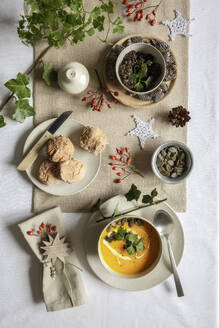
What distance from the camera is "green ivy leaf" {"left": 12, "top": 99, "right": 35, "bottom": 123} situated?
1055 mm

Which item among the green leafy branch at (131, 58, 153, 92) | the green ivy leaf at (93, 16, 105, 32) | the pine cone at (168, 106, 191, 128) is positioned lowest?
the pine cone at (168, 106, 191, 128)

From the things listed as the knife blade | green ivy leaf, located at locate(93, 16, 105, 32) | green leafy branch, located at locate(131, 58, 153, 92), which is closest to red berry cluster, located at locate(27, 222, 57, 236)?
the knife blade

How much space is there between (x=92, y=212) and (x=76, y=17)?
67cm

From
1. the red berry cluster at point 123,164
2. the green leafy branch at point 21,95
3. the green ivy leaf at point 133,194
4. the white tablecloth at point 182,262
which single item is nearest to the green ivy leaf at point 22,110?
the green leafy branch at point 21,95

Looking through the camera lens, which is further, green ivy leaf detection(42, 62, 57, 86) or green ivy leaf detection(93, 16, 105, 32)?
green ivy leaf detection(42, 62, 57, 86)

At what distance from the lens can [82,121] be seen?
1110 millimetres

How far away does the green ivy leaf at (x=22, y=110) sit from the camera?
3.46ft

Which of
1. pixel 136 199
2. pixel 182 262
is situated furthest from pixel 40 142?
pixel 182 262

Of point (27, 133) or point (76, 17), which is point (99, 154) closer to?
point (27, 133)

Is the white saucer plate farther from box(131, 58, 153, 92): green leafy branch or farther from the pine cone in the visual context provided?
box(131, 58, 153, 92): green leafy branch

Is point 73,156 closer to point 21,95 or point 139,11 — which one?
point 21,95

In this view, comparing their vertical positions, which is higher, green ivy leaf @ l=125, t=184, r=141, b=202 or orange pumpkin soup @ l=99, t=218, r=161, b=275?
green ivy leaf @ l=125, t=184, r=141, b=202

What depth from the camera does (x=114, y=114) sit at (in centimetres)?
111

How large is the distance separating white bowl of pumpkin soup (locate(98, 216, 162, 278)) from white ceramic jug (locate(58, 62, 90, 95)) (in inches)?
19.4
